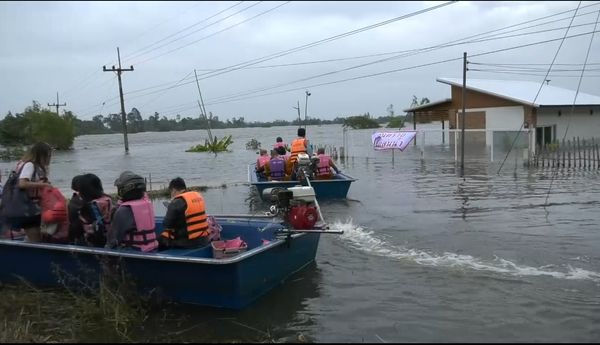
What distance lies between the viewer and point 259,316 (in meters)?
6.52

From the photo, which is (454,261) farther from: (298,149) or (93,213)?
(298,149)

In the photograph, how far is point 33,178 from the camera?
7.00m

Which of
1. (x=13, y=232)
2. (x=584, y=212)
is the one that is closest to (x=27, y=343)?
(x=13, y=232)

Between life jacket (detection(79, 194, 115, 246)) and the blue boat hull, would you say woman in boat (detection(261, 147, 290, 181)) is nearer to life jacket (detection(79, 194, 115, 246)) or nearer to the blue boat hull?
the blue boat hull

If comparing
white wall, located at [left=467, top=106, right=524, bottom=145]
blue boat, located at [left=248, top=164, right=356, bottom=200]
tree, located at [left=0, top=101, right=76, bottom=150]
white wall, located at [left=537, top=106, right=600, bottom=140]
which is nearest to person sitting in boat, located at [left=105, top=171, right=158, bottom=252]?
blue boat, located at [left=248, top=164, right=356, bottom=200]

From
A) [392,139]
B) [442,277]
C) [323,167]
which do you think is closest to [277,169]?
[323,167]

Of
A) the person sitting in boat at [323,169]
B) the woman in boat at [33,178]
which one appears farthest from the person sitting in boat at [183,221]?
the person sitting in boat at [323,169]

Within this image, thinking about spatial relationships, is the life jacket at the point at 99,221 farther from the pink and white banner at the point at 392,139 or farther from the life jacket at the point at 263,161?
the pink and white banner at the point at 392,139

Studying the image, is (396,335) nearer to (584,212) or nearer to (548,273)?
(548,273)

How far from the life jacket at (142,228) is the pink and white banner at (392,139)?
23.4 meters

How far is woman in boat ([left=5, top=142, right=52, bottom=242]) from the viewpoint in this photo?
274 inches

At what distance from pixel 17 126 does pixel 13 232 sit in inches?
2675

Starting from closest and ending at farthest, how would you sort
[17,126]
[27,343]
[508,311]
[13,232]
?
[27,343], [508,311], [13,232], [17,126]

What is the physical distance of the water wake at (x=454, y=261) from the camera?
307 inches
